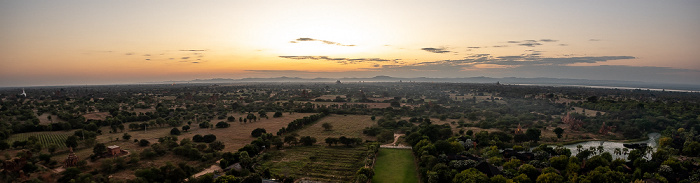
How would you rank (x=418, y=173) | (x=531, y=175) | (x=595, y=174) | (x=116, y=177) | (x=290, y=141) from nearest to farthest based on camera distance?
(x=595, y=174) → (x=531, y=175) → (x=116, y=177) → (x=418, y=173) → (x=290, y=141)

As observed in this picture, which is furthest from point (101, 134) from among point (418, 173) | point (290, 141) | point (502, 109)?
point (502, 109)

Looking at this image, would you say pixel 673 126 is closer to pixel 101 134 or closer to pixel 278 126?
pixel 278 126

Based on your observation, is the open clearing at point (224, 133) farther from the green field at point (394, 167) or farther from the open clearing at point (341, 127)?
the green field at point (394, 167)

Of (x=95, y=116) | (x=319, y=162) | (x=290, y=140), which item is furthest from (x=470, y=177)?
(x=95, y=116)

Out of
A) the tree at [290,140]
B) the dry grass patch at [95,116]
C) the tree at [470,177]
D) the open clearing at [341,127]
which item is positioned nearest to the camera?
the tree at [470,177]

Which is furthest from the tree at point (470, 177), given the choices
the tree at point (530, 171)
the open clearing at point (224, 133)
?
the open clearing at point (224, 133)
